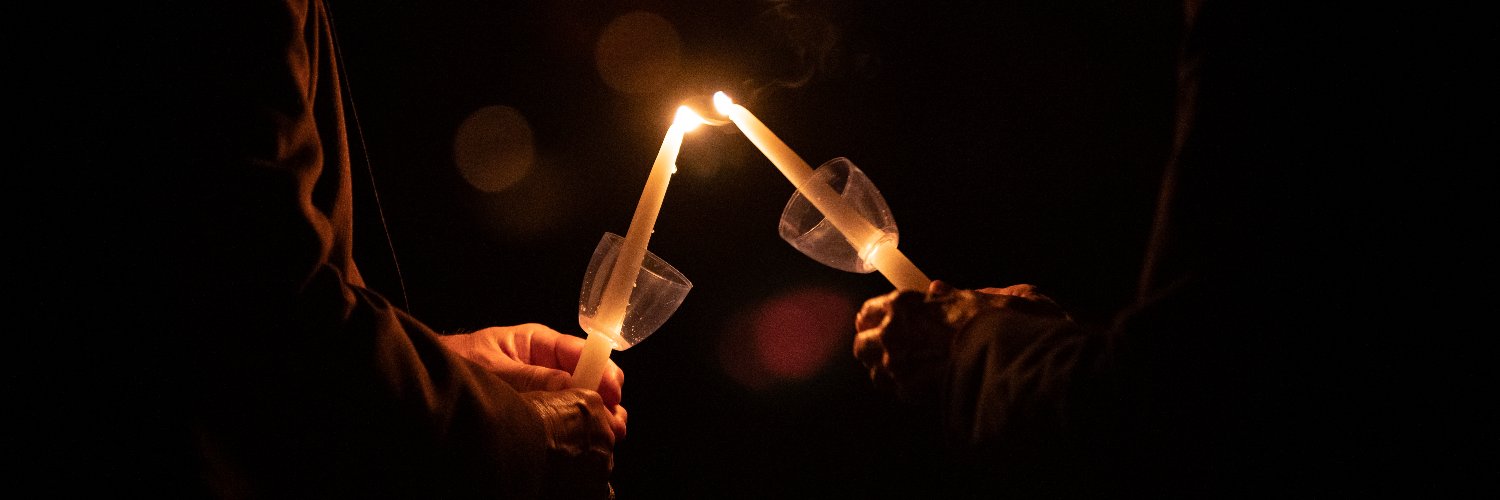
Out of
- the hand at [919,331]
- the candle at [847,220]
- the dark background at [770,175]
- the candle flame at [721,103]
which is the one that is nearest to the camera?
the hand at [919,331]

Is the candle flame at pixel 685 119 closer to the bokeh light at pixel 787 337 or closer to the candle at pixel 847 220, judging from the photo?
the candle at pixel 847 220

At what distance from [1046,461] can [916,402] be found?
289 mm

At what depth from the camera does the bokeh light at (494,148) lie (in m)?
1.65

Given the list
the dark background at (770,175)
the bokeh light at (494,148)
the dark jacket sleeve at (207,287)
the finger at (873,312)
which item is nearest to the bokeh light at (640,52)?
the dark background at (770,175)

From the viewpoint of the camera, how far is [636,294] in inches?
43.3

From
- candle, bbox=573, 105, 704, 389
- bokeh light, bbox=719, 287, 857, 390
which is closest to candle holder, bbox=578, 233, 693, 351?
candle, bbox=573, 105, 704, 389

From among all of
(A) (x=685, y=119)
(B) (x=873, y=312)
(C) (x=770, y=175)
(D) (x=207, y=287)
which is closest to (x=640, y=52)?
(C) (x=770, y=175)

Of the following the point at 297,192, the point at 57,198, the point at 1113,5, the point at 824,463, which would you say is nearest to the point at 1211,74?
the point at 297,192

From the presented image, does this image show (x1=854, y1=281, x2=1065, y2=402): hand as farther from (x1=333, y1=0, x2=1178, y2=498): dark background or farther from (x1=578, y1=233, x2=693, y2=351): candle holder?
(x1=333, y1=0, x2=1178, y2=498): dark background

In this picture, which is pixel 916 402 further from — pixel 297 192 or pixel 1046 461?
pixel 297 192

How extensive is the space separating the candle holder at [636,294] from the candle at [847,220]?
23 centimetres

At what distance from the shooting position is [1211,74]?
58cm

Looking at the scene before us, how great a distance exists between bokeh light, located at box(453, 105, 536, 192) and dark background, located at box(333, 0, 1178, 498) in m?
0.02

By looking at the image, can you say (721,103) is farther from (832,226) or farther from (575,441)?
(575,441)
